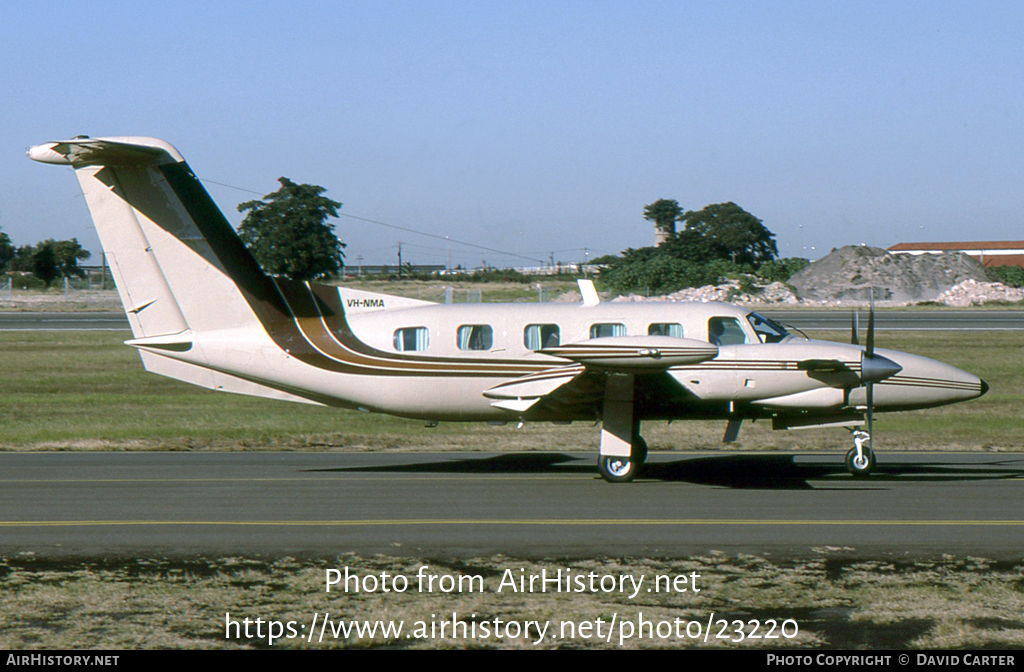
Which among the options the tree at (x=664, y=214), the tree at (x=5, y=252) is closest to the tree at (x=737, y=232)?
the tree at (x=664, y=214)

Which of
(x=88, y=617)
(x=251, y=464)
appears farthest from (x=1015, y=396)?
(x=88, y=617)

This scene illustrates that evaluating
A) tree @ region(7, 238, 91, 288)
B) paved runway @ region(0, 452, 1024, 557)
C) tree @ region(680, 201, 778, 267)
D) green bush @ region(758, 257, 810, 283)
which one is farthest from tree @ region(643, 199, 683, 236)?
paved runway @ region(0, 452, 1024, 557)

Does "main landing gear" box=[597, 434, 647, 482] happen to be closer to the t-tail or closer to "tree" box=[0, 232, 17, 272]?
the t-tail

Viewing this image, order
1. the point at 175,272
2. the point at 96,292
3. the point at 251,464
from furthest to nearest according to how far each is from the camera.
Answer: the point at 96,292, the point at 251,464, the point at 175,272

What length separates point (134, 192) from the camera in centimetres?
1474

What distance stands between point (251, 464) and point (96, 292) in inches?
2836

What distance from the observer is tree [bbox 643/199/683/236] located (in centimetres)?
13438

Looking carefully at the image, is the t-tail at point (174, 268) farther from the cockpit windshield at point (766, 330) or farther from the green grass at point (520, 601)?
the cockpit windshield at point (766, 330)

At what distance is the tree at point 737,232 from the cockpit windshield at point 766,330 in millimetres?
107608

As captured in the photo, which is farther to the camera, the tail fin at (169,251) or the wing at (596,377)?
the tail fin at (169,251)

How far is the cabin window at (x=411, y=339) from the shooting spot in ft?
48.6

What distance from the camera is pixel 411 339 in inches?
584

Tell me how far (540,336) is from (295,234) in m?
52.4
